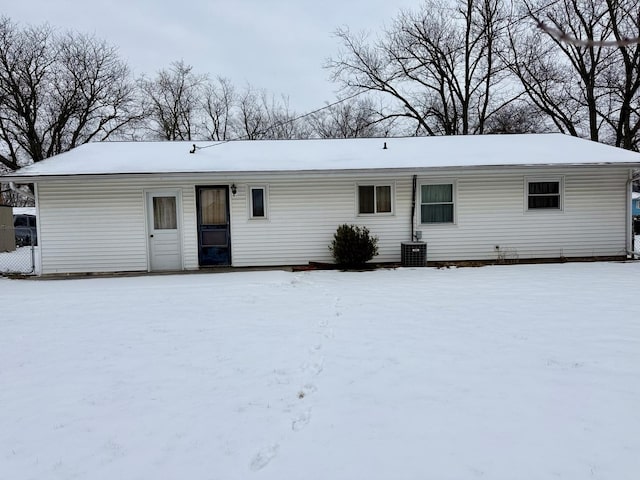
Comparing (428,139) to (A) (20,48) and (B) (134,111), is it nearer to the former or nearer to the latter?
(B) (134,111)

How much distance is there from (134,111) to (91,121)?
2.80 meters

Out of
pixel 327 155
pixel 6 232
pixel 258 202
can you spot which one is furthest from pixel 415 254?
pixel 6 232

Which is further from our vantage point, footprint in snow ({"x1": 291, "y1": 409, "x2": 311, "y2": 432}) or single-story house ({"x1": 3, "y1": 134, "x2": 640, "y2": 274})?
single-story house ({"x1": 3, "y1": 134, "x2": 640, "y2": 274})

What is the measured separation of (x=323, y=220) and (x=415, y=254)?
258 cm

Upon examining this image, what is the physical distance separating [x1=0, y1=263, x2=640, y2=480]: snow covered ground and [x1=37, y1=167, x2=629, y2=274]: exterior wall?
12.8 feet

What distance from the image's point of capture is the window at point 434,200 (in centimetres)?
1116

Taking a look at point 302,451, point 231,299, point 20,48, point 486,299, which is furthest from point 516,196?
point 20,48

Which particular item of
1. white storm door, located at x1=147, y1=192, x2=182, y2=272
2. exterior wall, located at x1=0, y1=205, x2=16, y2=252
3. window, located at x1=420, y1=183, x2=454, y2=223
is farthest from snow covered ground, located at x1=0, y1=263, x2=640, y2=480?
exterior wall, located at x1=0, y1=205, x2=16, y2=252

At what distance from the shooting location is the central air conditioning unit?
1066 cm

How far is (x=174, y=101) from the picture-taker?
31.2 meters

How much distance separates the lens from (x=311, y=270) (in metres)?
10.6

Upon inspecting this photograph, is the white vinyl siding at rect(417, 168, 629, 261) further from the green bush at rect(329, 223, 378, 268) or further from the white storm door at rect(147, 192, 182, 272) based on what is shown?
the white storm door at rect(147, 192, 182, 272)

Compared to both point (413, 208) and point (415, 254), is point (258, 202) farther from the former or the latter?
point (415, 254)

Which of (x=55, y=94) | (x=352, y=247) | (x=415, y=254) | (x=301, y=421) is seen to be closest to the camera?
Answer: (x=301, y=421)
